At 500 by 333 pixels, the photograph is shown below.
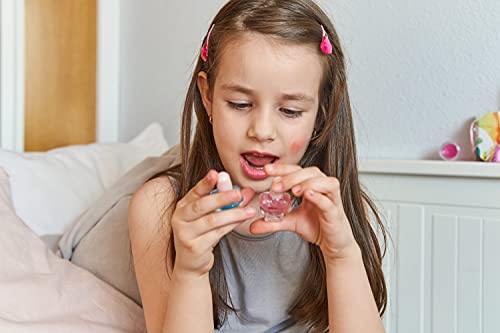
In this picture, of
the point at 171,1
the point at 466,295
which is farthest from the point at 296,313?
the point at 171,1

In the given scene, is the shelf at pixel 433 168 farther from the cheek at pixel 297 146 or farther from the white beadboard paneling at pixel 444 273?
the cheek at pixel 297 146

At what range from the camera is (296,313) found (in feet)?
3.63

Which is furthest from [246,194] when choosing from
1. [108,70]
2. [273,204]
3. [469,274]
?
[108,70]

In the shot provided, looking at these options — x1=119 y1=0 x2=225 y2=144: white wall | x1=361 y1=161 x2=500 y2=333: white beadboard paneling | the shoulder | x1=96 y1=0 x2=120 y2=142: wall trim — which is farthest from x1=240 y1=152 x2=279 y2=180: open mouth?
x1=96 y1=0 x2=120 y2=142: wall trim

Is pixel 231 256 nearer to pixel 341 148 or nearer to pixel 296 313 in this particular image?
pixel 296 313

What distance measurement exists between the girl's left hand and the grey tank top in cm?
22

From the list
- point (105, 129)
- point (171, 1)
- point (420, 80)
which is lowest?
point (105, 129)

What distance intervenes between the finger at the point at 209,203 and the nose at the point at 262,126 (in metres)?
0.14

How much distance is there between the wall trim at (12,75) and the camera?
1770 millimetres

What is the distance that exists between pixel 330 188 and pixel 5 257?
0.58m

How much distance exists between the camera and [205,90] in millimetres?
1025

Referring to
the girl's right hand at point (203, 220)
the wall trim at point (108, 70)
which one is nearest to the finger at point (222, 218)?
the girl's right hand at point (203, 220)

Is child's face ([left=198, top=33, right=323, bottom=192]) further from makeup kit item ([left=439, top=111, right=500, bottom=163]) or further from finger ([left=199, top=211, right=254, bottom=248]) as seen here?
makeup kit item ([left=439, top=111, right=500, bottom=163])

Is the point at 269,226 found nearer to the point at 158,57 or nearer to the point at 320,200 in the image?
the point at 320,200
